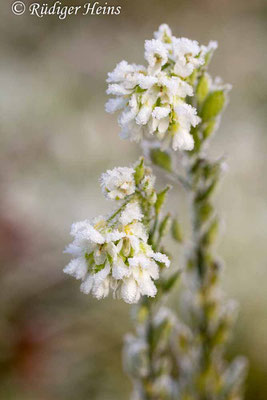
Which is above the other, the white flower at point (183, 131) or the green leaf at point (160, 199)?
the white flower at point (183, 131)

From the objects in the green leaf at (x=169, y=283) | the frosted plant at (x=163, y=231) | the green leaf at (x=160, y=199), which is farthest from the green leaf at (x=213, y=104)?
the green leaf at (x=169, y=283)

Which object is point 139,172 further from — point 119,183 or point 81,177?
point 81,177

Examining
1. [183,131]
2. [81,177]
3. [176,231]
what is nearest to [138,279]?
[183,131]

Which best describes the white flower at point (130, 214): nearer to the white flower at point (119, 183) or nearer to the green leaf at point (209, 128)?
the white flower at point (119, 183)

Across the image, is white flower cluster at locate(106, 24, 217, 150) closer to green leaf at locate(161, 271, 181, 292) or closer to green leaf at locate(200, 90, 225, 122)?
green leaf at locate(200, 90, 225, 122)

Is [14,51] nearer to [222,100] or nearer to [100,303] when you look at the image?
[100,303]

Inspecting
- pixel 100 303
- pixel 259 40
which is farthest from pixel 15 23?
pixel 100 303
